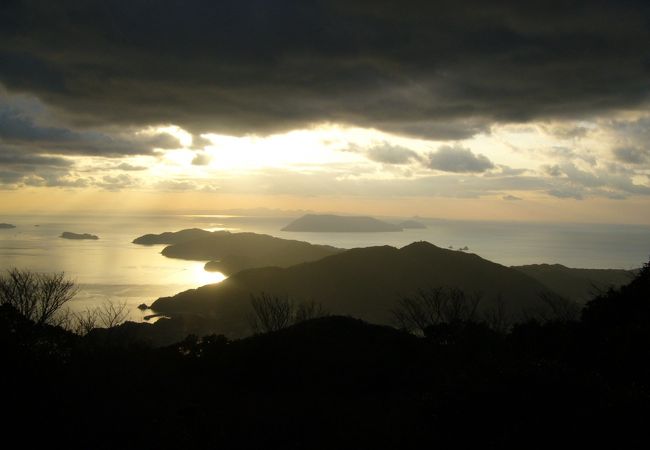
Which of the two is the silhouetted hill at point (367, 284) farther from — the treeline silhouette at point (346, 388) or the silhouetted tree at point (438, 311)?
the treeline silhouette at point (346, 388)

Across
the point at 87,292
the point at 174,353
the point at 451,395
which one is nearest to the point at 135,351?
the point at 174,353

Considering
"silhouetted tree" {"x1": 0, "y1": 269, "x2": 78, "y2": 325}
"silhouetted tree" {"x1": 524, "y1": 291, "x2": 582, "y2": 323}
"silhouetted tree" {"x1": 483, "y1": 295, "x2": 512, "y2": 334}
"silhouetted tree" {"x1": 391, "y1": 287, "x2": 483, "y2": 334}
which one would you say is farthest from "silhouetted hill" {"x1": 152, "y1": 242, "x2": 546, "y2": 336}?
"silhouetted tree" {"x1": 0, "y1": 269, "x2": 78, "y2": 325}

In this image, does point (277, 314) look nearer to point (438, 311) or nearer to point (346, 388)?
point (438, 311)

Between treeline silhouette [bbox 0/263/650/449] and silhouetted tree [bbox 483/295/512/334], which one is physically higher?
treeline silhouette [bbox 0/263/650/449]

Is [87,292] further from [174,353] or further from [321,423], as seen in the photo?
[321,423]

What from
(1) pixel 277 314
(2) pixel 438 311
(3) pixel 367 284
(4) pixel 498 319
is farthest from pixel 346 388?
(3) pixel 367 284

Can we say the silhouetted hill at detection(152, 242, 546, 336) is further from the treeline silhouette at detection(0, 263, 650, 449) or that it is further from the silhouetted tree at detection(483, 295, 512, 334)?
the treeline silhouette at detection(0, 263, 650, 449)
